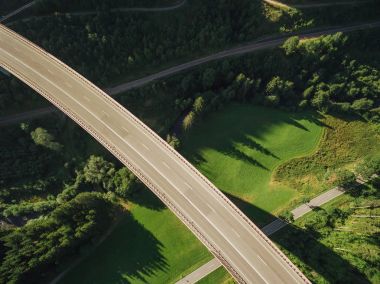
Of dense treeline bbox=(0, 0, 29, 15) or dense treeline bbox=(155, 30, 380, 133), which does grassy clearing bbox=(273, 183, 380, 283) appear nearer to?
dense treeline bbox=(155, 30, 380, 133)

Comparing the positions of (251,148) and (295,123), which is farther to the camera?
(295,123)

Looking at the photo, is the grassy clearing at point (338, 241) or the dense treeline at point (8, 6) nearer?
the grassy clearing at point (338, 241)

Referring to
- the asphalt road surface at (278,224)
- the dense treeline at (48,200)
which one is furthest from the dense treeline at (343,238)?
the dense treeline at (48,200)

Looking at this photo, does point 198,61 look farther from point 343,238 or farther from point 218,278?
point 343,238

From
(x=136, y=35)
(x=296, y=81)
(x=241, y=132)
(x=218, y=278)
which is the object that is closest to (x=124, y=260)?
(x=218, y=278)

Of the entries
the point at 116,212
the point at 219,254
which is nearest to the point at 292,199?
the point at 219,254

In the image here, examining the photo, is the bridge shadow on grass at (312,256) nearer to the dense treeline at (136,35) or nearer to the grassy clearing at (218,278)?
the grassy clearing at (218,278)

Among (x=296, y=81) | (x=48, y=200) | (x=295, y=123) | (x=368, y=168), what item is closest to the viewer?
(x=368, y=168)
